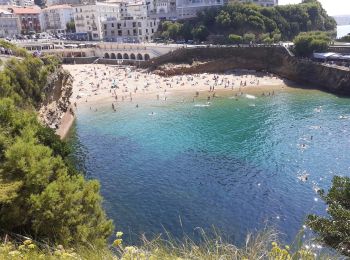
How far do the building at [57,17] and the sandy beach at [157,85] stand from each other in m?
51.8

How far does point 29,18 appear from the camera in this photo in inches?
4624

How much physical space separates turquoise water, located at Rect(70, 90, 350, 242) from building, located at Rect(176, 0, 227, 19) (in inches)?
1923

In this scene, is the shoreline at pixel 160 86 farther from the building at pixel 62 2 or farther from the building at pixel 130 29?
the building at pixel 62 2

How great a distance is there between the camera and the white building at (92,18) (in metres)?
105

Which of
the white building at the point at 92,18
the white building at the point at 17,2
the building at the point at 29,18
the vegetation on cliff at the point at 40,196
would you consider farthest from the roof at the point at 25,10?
the vegetation on cliff at the point at 40,196

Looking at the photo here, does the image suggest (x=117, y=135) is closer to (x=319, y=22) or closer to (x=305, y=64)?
(x=305, y=64)

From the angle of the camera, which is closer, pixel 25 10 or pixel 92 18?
pixel 92 18

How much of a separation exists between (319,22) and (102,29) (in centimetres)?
6086

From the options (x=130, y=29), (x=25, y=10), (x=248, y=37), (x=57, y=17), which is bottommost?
(x=248, y=37)

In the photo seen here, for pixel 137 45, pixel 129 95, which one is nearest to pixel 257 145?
pixel 129 95

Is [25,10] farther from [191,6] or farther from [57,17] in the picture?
[191,6]

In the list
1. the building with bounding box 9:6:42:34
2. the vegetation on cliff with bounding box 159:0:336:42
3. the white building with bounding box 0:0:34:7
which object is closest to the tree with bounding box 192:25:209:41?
the vegetation on cliff with bounding box 159:0:336:42

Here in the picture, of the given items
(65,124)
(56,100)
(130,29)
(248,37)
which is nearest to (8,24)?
(130,29)

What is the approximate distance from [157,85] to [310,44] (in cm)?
3079
